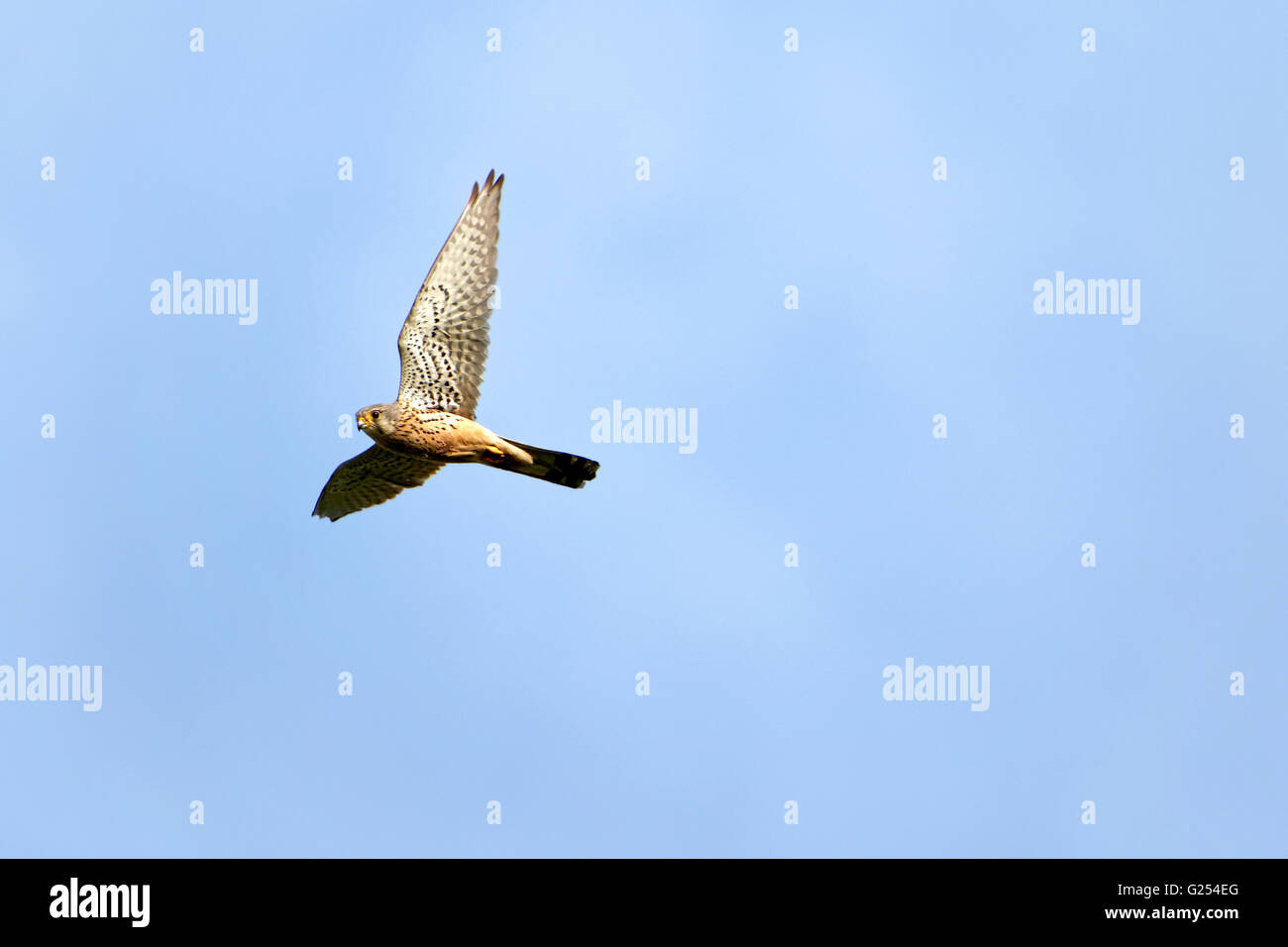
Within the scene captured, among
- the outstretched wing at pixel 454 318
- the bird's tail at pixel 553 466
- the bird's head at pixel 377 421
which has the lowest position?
the bird's tail at pixel 553 466

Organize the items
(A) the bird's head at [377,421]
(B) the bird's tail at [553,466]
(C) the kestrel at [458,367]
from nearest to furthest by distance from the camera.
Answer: (A) the bird's head at [377,421] < (C) the kestrel at [458,367] < (B) the bird's tail at [553,466]

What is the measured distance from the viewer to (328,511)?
798 inches

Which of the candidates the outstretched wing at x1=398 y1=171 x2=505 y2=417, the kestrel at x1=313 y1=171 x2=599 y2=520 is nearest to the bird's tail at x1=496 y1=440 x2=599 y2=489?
the kestrel at x1=313 y1=171 x2=599 y2=520

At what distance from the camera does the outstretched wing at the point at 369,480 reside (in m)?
19.5

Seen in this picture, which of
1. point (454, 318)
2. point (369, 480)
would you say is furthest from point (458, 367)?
point (369, 480)

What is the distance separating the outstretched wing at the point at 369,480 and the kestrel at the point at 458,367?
1.54 ft

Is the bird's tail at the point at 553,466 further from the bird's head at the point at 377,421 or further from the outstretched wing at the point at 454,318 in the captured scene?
the bird's head at the point at 377,421

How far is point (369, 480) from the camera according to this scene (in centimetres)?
1989

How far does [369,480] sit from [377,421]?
2.32 metres

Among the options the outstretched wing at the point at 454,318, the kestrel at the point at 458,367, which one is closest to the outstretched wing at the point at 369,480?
the kestrel at the point at 458,367

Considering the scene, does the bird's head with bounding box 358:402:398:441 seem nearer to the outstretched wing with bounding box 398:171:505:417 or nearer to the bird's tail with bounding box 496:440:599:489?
the outstretched wing with bounding box 398:171:505:417

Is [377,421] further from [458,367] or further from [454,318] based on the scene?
[454,318]
